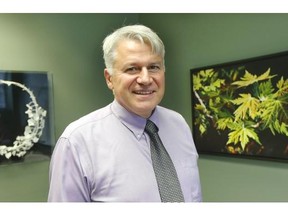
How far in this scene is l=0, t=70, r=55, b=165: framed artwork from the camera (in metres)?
2.00

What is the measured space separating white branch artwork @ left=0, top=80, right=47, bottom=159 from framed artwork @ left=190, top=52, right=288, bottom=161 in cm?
110

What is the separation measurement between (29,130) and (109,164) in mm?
1427

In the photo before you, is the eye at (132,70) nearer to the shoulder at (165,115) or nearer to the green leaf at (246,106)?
the shoulder at (165,115)

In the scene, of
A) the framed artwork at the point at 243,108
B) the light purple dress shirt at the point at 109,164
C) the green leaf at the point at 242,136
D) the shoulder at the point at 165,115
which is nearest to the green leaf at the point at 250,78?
the framed artwork at the point at 243,108

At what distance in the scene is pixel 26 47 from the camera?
85.0 inches

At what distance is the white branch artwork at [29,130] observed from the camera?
2014 mm

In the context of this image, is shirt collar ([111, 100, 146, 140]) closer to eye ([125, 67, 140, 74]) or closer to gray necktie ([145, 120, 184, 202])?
gray necktie ([145, 120, 184, 202])

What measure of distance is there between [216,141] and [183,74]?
1.90 ft

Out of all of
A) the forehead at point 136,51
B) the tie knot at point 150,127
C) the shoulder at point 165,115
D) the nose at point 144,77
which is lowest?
the tie knot at point 150,127

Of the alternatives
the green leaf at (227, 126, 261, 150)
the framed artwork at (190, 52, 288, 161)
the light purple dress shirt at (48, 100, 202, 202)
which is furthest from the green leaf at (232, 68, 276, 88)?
the light purple dress shirt at (48, 100, 202, 202)

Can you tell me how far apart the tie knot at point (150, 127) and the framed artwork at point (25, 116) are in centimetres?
136

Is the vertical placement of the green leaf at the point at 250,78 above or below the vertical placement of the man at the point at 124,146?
above

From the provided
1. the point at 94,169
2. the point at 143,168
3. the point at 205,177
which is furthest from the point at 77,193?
the point at 205,177

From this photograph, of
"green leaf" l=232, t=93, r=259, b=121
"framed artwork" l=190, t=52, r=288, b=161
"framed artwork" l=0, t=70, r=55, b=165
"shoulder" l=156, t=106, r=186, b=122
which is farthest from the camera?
"framed artwork" l=0, t=70, r=55, b=165
